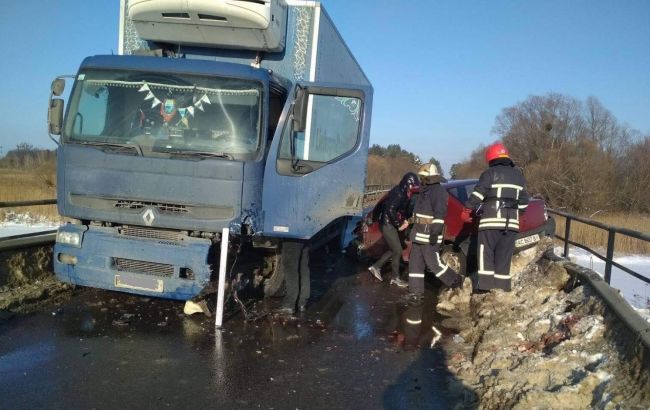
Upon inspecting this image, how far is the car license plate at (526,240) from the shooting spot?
731 centimetres

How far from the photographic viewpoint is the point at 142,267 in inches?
228

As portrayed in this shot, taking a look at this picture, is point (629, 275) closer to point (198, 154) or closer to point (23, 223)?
point (198, 154)

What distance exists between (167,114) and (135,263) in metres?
1.71

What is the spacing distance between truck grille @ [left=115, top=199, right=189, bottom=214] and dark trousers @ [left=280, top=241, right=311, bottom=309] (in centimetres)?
133

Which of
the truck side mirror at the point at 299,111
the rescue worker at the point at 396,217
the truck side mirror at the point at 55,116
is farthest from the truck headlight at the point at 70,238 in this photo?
the rescue worker at the point at 396,217

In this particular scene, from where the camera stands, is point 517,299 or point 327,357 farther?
point 517,299

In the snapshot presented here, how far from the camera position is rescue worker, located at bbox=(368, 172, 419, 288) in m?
8.04

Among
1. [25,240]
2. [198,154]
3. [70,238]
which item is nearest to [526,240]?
[198,154]

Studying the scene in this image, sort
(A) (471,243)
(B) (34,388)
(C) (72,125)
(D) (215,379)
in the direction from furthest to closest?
(A) (471,243) < (C) (72,125) < (D) (215,379) < (B) (34,388)

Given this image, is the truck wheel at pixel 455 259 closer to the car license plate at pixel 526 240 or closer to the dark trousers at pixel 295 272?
the car license plate at pixel 526 240

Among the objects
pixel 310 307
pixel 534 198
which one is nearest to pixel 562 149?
pixel 534 198

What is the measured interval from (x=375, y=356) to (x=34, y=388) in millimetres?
2970

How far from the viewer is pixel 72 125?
5969mm

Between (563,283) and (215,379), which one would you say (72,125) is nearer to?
(215,379)
